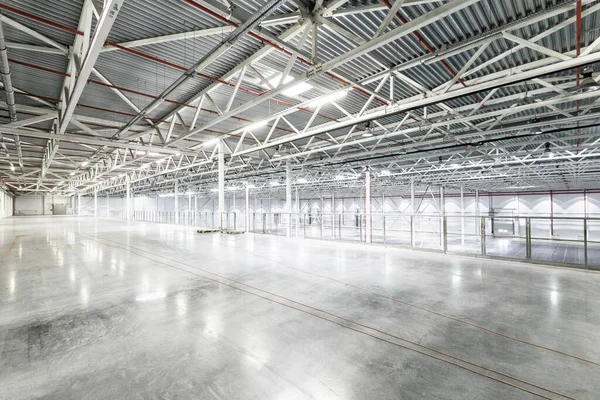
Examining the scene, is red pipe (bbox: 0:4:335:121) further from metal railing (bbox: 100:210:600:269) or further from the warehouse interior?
metal railing (bbox: 100:210:600:269)

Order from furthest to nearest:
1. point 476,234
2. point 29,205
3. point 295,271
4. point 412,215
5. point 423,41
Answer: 1. point 29,205
2. point 476,234
3. point 412,215
4. point 295,271
5. point 423,41

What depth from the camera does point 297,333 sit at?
10.7ft

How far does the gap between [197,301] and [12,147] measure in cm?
1970

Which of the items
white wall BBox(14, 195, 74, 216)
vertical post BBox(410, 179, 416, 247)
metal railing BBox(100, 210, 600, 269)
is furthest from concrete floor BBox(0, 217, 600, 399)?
white wall BBox(14, 195, 74, 216)

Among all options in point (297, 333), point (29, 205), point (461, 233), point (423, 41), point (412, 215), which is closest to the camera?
point (297, 333)

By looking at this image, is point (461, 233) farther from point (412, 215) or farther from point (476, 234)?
point (412, 215)

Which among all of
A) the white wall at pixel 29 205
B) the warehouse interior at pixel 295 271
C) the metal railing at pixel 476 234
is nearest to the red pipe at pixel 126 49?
the warehouse interior at pixel 295 271

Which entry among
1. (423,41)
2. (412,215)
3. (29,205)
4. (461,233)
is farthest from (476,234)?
(29,205)

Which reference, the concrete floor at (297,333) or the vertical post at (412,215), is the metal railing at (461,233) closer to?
the vertical post at (412,215)

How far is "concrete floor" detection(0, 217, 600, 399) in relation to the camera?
7.66ft

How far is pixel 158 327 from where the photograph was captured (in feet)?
11.2

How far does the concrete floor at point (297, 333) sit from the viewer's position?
234 cm

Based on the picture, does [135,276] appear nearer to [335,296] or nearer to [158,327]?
[158,327]

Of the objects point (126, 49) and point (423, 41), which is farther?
point (126, 49)
